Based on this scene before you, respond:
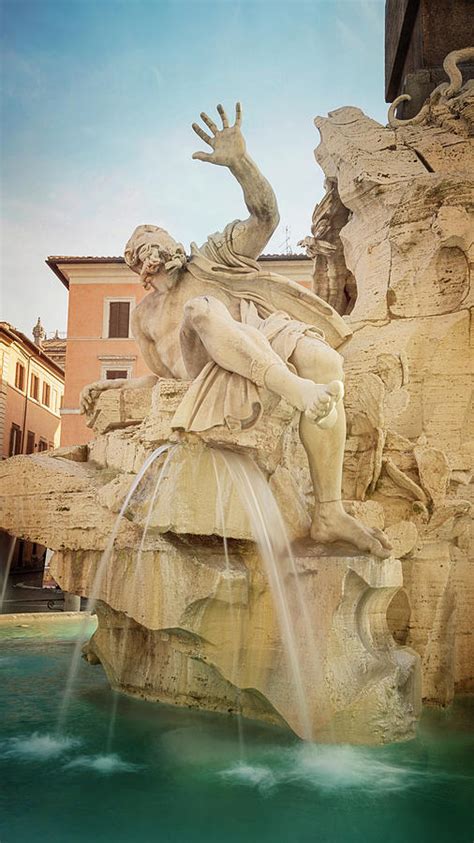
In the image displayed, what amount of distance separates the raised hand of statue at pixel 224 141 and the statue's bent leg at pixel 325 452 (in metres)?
1.19

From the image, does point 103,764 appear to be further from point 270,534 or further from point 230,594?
point 270,534

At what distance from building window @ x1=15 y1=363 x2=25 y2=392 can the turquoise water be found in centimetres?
2386

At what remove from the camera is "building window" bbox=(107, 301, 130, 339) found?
26.2 meters

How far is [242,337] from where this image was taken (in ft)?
11.8

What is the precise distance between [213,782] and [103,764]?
49 centimetres

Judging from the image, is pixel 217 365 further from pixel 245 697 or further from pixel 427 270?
pixel 427 270

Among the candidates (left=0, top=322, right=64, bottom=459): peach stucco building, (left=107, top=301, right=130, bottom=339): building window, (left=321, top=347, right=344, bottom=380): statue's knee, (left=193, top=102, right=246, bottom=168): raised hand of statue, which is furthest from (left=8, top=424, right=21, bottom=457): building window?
(left=321, top=347, right=344, bottom=380): statue's knee

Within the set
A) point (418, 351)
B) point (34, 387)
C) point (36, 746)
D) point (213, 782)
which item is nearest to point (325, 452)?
point (213, 782)

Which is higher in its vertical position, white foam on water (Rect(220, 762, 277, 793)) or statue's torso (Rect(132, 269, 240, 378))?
statue's torso (Rect(132, 269, 240, 378))

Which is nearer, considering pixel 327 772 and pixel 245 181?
pixel 327 772

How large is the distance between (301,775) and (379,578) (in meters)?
0.85

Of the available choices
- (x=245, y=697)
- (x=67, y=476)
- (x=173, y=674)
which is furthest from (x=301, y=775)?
(x=67, y=476)

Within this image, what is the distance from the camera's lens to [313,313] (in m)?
4.43

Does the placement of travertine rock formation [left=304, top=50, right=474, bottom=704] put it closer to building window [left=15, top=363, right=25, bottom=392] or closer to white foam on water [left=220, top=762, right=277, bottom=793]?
white foam on water [left=220, top=762, right=277, bottom=793]
